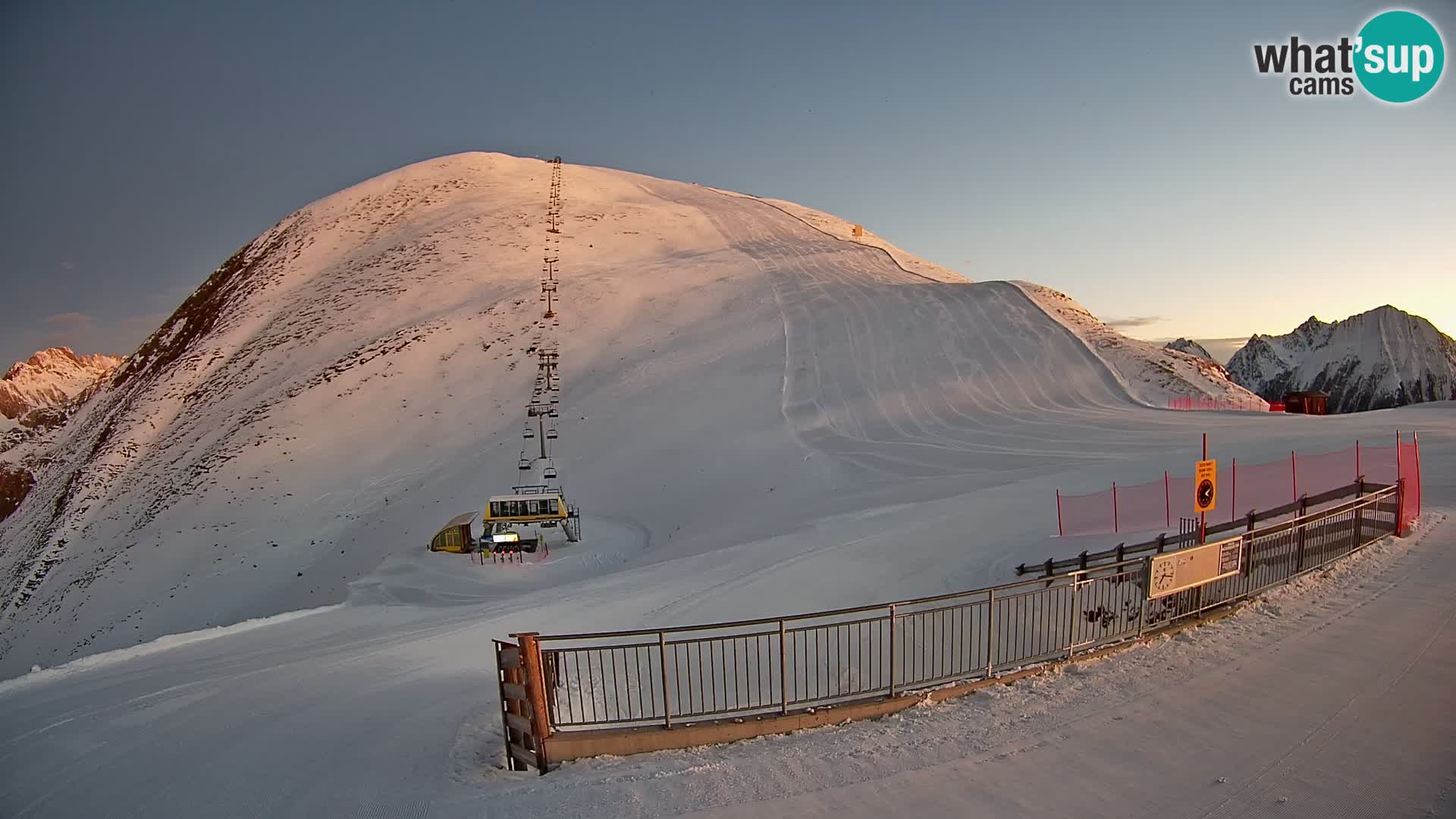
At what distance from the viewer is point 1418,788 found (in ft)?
18.3

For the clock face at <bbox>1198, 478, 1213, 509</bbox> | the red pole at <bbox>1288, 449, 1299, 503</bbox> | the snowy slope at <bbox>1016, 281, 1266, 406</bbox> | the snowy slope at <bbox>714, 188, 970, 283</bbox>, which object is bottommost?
the red pole at <bbox>1288, 449, 1299, 503</bbox>

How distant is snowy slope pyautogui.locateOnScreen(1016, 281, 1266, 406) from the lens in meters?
36.1

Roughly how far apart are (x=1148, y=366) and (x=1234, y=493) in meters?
24.2

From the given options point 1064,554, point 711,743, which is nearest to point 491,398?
point 1064,554

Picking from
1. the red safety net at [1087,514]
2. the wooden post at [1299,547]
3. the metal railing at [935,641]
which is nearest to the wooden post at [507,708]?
the metal railing at [935,641]

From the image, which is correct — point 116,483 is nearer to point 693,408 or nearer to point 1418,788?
point 693,408

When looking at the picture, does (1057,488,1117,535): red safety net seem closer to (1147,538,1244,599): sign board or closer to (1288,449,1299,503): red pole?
(1288,449,1299,503): red pole

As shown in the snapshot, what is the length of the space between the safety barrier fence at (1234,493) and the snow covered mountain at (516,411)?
11.7 ft

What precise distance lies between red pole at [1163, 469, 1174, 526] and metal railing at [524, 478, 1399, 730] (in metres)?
4.00

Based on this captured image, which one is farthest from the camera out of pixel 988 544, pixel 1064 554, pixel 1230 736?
pixel 988 544

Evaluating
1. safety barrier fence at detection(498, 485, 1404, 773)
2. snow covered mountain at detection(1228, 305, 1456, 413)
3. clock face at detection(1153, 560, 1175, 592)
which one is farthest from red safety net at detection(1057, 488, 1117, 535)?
snow covered mountain at detection(1228, 305, 1456, 413)

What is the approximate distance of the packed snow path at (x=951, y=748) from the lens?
19.1ft

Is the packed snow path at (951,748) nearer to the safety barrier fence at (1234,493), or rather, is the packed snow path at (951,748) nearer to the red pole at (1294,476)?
the red pole at (1294,476)

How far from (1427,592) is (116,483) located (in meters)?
50.8
